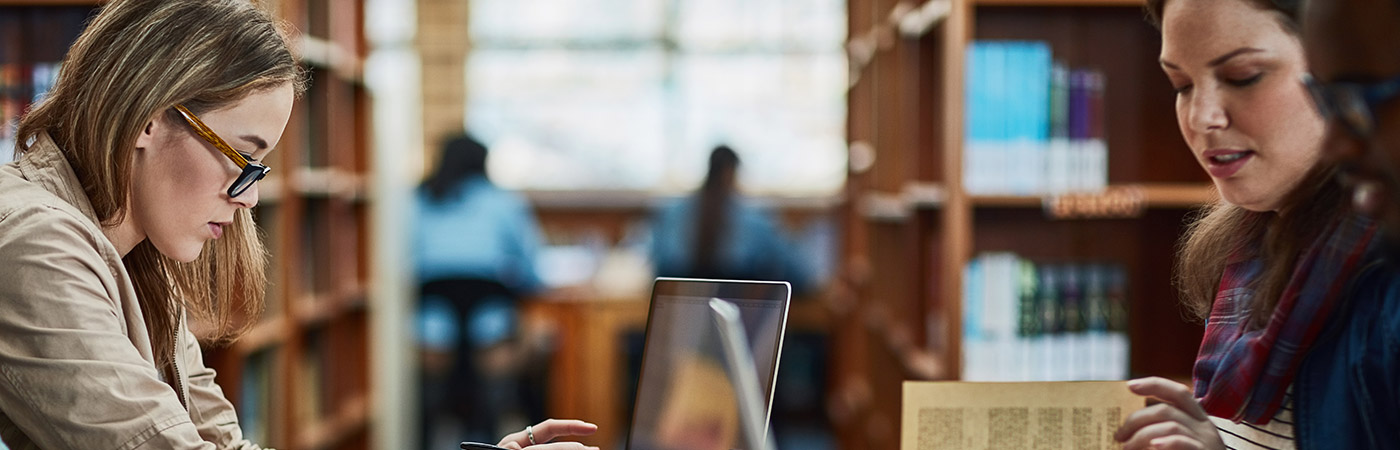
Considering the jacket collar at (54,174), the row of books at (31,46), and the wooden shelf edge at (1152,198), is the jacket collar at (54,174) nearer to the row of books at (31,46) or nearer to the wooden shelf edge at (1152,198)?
the row of books at (31,46)

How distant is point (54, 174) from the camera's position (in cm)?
129

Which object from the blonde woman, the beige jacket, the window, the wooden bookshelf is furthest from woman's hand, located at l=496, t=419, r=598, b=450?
the window

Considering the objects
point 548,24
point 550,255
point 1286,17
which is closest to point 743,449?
point 1286,17

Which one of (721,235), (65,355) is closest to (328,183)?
(721,235)

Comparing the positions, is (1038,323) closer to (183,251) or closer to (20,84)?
(183,251)

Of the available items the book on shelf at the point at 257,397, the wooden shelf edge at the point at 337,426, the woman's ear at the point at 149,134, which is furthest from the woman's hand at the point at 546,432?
the wooden shelf edge at the point at 337,426

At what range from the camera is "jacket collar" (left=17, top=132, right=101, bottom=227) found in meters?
1.28

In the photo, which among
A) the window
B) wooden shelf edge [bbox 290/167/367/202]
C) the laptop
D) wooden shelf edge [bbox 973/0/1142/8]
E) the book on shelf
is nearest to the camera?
the laptop

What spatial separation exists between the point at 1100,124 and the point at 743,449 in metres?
1.70

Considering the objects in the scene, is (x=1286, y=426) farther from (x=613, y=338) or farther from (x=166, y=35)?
(x=613, y=338)

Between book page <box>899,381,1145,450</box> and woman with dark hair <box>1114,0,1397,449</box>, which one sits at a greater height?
woman with dark hair <box>1114,0,1397,449</box>

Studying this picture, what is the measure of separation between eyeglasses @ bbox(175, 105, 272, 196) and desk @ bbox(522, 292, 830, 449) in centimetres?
443

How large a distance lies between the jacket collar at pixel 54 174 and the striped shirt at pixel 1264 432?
1.20 meters

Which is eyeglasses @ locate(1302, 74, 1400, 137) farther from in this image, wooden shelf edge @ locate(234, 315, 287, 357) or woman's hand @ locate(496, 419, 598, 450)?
wooden shelf edge @ locate(234, 315, 287, 357)
